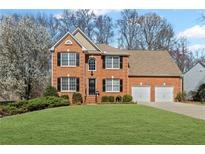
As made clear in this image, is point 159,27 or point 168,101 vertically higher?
point 159,27

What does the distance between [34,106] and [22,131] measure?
46.5ft

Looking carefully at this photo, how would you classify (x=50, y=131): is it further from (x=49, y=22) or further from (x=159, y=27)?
(x=159, y=27)

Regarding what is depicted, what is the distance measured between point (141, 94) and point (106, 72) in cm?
439

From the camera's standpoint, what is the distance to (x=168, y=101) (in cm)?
4250

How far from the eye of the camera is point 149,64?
44.2 meters

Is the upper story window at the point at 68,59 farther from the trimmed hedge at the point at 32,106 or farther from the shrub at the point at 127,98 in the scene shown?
the trimmed hedge at the point at 32,106

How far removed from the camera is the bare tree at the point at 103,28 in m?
51.3

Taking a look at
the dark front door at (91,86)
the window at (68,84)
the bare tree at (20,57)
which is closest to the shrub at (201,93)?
the dark front door at (91,86)

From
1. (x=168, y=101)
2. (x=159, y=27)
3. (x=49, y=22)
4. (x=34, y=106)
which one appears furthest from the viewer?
(x=159, y=27)

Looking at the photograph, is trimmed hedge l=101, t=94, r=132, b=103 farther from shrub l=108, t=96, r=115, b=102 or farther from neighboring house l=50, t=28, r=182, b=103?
neighboring house l=50, t=28, r=182, b=103

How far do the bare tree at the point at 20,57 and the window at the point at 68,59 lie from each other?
2.77 meters

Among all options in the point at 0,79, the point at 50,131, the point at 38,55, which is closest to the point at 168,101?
the point at 38,55

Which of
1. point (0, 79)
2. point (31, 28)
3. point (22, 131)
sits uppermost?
point (31, 28)

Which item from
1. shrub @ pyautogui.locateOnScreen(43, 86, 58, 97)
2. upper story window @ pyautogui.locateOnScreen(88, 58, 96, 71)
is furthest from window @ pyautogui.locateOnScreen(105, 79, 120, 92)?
shrub @ pyautogui.locateOnScreen(43, 86, 58, 97)
